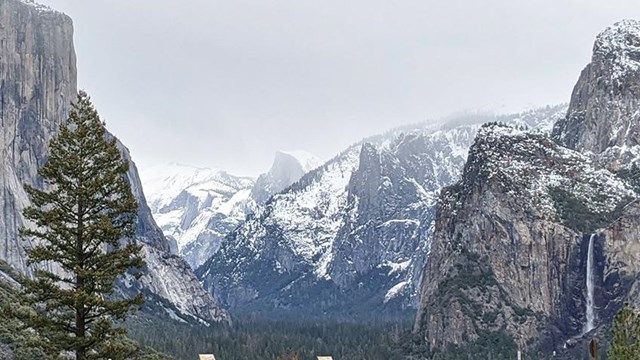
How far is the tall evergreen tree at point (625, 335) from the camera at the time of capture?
184ft

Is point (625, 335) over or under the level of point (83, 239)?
under

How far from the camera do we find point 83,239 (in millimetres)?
43406

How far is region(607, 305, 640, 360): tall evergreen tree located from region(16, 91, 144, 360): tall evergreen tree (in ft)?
102

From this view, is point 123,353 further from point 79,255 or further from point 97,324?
point 79,255

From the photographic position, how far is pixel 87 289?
42750 mm

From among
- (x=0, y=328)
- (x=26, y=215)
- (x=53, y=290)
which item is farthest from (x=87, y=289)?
(x=0, y=328)

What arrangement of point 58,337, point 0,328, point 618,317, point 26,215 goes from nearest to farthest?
point 58,337
point 26,215
point 618,317
point 0,328

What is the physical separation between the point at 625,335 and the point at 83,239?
35.4 meters

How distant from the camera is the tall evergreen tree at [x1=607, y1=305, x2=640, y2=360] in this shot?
56219mm

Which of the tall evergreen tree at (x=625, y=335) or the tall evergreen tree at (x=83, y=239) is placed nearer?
the tall evergreen tree at (x=83, y=239)

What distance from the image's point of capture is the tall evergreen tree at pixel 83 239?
139 feet

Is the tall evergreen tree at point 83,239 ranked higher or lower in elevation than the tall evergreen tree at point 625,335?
higher

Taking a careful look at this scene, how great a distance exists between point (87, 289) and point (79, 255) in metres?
1.79

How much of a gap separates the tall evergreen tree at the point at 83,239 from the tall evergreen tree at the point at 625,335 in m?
31.1
